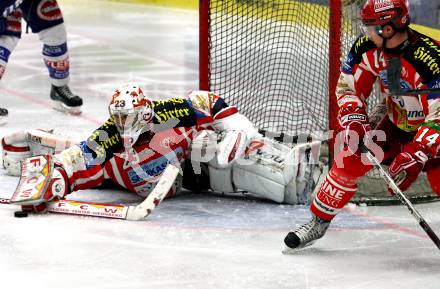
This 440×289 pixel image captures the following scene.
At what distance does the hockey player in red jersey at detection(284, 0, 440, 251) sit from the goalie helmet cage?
110cm

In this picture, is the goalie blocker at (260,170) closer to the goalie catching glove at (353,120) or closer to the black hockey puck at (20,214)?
the goalie catching glove at (353,120)

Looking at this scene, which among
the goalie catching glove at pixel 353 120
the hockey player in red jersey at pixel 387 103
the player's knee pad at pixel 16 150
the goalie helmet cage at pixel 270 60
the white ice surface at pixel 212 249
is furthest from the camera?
the goalie helmet cage at pixel 270 60

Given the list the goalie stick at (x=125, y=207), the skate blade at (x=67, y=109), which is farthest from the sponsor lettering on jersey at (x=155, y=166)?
the skate blade at (x=67, y=109)

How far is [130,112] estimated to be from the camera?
4.49 m

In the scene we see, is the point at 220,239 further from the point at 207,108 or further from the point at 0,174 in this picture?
the point at 0,174

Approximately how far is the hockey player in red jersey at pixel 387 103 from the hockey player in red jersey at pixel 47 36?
2.71 m


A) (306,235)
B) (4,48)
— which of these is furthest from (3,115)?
(306,235)

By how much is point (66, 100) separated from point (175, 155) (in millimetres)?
2091

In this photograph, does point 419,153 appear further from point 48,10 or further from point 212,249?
point 48,10

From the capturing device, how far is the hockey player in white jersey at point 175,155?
456cm

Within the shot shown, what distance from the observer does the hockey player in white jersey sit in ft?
15.0

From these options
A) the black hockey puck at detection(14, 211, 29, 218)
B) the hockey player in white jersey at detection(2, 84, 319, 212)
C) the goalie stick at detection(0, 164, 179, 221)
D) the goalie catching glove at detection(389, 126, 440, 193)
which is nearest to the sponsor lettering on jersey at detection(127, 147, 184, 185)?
the hockey player in white jersey at detection(2, 84, 319, 212)

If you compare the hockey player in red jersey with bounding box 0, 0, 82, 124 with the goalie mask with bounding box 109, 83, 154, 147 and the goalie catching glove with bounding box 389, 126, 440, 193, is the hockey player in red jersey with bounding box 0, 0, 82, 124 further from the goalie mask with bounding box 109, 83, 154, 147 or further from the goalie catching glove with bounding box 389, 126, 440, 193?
the goalie catching glove with bounding box 389, 126, 440, 193

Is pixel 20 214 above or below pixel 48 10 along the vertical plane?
below
